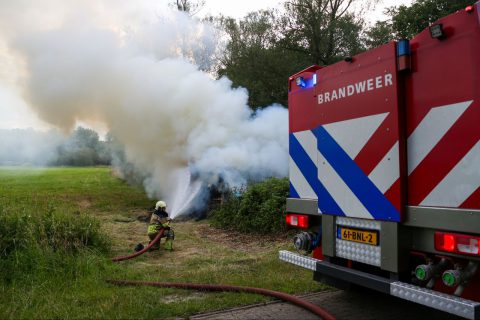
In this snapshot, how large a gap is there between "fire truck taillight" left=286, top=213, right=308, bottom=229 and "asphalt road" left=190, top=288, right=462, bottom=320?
0.90 m

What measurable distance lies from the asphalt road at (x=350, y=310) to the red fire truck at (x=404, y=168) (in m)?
0.45

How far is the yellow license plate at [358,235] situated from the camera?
3.71m

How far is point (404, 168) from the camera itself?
11.5 feet

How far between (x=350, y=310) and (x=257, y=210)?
6846mm

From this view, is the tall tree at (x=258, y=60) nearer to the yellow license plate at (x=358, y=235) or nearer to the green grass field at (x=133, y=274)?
the green grass field at (x=133, y=274)

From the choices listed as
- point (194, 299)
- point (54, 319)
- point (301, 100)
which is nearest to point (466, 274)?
point (301, 100)

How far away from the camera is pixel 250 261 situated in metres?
7.39

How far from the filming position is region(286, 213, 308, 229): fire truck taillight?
4625mm

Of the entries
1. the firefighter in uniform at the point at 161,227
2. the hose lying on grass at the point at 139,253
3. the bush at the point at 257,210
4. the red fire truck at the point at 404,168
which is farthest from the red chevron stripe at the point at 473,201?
the bush at the point at 257,210

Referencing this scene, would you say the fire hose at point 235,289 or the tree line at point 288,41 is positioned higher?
the tree line at point 288,41

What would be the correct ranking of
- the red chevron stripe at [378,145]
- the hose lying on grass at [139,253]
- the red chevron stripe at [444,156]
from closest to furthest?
the red chevron stripe at [444,156]
the red chevron stripe at [378,145]
the hose lying on grass at [139,253]

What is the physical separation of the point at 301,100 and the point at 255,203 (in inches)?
278

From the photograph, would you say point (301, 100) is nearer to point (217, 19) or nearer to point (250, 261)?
point (250, 261)

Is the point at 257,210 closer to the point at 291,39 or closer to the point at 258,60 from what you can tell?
the point at 258,60
